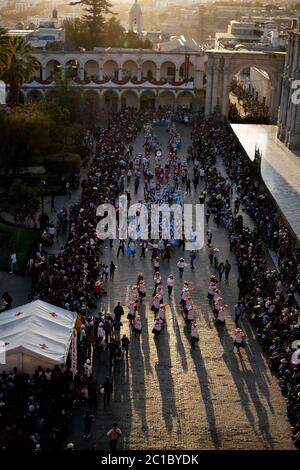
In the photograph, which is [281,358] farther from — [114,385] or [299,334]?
[114,385]

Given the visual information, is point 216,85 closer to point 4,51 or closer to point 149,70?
point 149,70

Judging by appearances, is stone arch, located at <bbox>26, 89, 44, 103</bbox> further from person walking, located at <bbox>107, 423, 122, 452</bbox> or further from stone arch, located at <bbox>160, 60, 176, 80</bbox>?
person walking, located at <bbox>107, 423, 122, 452</bbox>

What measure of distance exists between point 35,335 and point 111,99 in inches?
1944

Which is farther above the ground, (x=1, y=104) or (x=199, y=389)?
(x=1, y=104)

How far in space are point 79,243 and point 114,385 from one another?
9280mm

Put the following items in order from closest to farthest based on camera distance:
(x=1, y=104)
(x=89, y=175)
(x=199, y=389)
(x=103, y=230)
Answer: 1. (x=199, y=389)
2. (x=103, y=230)
3. (x=89, y=175)
4. (x=1, y=104)

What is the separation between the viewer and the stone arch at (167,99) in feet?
218

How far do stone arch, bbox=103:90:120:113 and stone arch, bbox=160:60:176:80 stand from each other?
561 cm

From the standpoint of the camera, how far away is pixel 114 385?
19.8m

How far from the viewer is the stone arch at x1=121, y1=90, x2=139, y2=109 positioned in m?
66.5

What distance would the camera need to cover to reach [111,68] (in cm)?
6938

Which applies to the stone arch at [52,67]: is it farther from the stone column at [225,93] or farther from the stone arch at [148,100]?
the stone column at [225,93]

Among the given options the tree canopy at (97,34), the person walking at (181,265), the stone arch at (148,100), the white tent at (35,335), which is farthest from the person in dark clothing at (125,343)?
the tree canopy at (97,34)

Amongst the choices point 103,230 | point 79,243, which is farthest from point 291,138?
point 79,243
